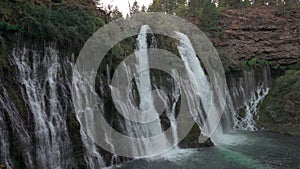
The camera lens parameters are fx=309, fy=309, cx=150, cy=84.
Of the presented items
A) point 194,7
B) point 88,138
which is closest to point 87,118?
point 88,138

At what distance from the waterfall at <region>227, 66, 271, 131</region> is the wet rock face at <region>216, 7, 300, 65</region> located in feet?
4.68

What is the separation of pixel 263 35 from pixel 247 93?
621cm

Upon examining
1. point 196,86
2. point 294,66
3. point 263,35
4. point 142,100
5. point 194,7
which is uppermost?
point 194,7

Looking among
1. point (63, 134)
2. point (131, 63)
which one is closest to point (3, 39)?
point (63, 134)

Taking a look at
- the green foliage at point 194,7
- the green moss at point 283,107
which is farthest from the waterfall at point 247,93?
the green foliage at point 194,7

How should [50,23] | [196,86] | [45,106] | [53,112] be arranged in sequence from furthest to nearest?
[196,86], [50,23], [53,112], [45,106]

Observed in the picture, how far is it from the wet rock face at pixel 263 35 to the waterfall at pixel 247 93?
4.68 feet

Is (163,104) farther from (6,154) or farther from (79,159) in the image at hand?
(6,154)

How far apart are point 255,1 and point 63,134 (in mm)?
33286

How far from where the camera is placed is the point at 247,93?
2394 cm

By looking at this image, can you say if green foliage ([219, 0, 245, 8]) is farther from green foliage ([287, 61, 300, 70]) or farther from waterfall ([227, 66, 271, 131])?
waterfall ([227, 66, 271, 131])

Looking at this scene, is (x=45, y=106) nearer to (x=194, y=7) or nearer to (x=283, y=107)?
(x=283, y=107)

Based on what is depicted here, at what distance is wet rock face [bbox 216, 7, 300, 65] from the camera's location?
25.6 metres

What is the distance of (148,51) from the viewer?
686 inches
